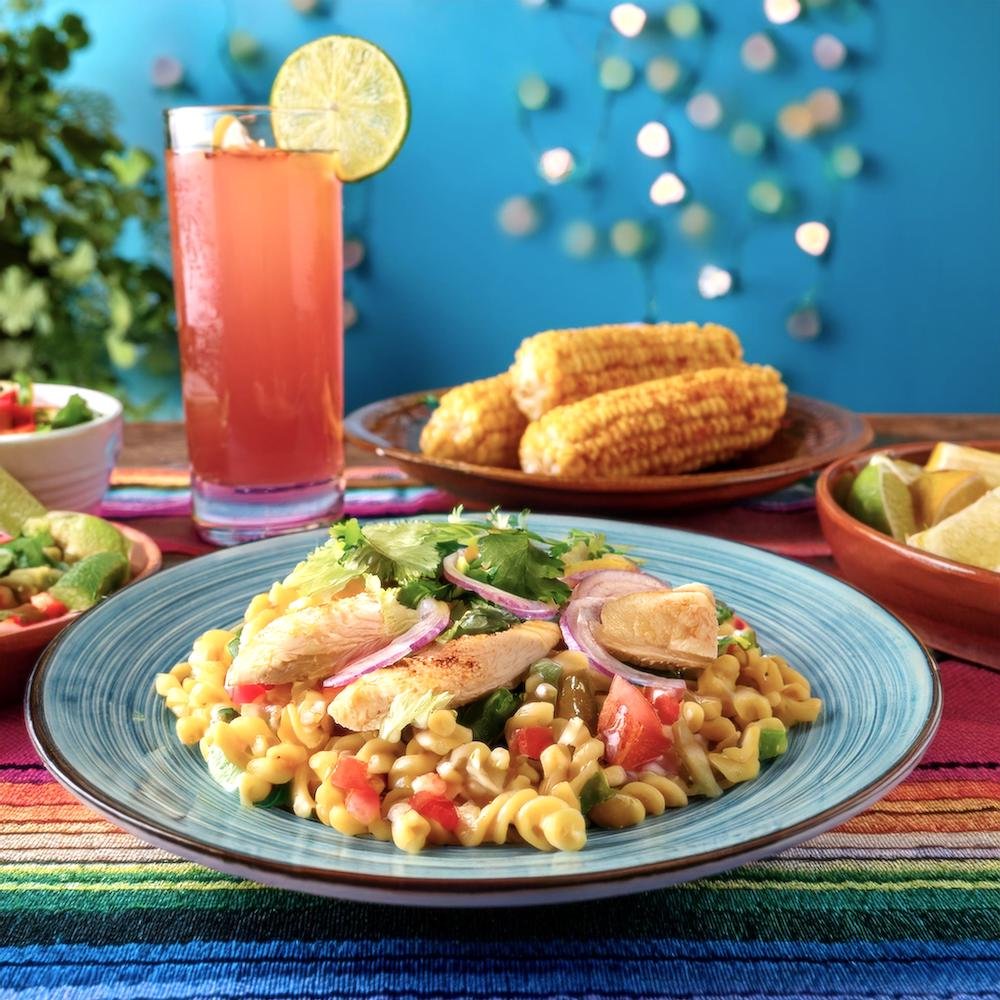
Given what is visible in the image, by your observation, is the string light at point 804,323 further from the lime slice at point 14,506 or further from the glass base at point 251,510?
the lime slice at point 14,506

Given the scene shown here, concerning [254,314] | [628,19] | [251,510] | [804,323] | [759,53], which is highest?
[628,19]

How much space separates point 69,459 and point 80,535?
344mm

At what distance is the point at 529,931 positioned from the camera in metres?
1.10

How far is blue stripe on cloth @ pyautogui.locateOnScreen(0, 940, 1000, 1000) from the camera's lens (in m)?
1.02

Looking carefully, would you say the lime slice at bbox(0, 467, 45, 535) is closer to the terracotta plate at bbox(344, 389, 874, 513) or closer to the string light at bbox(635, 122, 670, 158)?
the terracotta plate at bbox(344, 389, 874, 513)

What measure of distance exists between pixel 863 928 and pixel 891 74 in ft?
15.7

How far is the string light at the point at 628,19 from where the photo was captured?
198 inches

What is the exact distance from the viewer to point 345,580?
1.42m

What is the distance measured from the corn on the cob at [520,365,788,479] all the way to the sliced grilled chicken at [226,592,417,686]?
1.06 meters

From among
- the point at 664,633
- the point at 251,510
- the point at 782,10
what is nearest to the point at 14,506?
the point at 251,510

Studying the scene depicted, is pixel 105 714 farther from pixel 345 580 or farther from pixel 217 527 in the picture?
pixel 217 527

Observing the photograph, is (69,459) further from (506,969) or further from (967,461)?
(967,461)

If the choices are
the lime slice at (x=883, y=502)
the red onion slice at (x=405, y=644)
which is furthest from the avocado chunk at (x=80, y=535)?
the lime slice at (x=883, y=502)

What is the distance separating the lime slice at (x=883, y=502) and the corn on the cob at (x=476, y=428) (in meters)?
0.87
